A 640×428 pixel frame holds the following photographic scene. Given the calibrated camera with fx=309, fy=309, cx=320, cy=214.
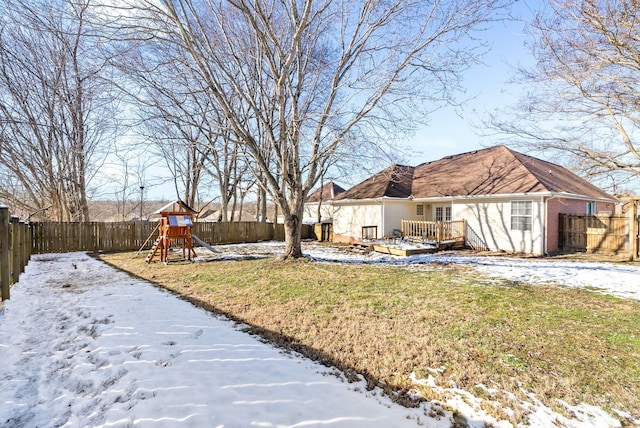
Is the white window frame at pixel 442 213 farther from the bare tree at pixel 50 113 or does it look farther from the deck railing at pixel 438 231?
the bare tree at pixel 50 113

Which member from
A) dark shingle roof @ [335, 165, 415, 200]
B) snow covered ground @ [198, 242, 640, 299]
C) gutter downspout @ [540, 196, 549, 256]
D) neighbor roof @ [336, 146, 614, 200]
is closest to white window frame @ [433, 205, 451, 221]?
neighbor roof @ [336, 146, 614, 200]

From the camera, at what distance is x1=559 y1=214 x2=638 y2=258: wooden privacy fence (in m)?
11.2

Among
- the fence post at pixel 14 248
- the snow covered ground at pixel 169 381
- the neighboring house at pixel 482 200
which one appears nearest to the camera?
the snow covered ground at pixel 169 381

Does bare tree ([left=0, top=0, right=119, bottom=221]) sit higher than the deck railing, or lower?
higher

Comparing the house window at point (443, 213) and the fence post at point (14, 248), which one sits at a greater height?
the house window at point (443, 213)

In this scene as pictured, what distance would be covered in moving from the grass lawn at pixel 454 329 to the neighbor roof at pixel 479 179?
618cm

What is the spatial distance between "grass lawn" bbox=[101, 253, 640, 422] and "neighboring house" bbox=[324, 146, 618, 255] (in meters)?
5.75

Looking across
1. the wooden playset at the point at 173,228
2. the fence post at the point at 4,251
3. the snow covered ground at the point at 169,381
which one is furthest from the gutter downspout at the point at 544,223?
the fence post at the point at 4,251

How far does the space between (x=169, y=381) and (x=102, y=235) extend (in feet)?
45.9

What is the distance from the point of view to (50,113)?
12.9 metres

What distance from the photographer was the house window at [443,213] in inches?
609

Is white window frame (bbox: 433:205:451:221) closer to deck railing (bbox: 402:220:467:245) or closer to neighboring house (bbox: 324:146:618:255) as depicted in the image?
neighboring house (bbox: 324:146:618:255)

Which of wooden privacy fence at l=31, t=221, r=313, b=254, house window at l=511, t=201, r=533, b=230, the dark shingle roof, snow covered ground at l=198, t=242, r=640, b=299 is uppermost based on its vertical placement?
the dark shingle roof

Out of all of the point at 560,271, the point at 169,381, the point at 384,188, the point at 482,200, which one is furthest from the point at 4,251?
the point at 482,200
